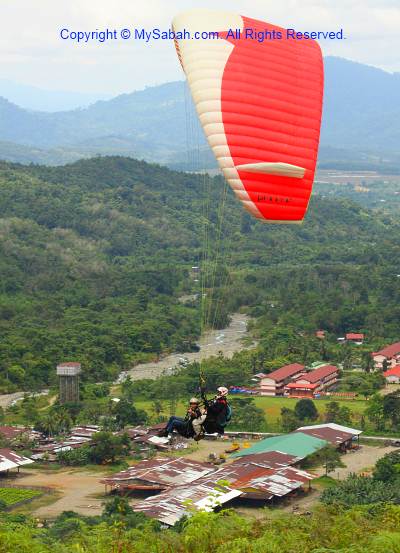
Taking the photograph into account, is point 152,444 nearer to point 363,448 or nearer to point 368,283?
point 363,448

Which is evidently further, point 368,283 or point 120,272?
point 120,272

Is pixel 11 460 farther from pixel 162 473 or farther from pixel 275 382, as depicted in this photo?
pixel 275 382

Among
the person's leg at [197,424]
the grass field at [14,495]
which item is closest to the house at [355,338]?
the grass field at [14,495]

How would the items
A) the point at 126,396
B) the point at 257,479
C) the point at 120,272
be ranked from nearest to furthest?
the point at 257,479 < the point at 126,396 < the point at 120,272

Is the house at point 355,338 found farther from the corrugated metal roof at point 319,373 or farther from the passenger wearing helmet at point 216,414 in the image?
the passenger wearing helmet at point 216,414

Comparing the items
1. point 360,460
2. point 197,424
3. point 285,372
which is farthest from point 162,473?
point 285,372

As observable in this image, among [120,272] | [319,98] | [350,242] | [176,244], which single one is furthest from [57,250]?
[319,98]

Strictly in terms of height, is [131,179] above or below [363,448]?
above

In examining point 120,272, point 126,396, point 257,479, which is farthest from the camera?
point 120,272
